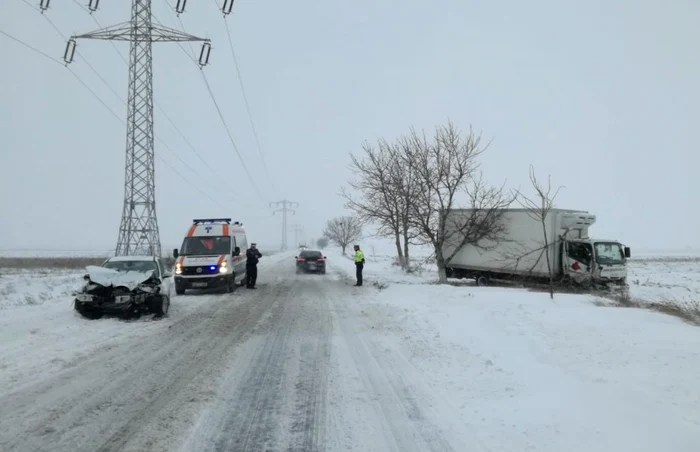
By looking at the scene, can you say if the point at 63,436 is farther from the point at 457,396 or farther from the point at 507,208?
the point at 507,208

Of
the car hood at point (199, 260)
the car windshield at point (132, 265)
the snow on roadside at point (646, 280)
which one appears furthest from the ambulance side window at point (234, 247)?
the snow on roadside at point (646, 280)

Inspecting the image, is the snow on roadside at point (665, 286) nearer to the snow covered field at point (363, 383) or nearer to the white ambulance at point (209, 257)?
the snow covered field at point (363, 383)

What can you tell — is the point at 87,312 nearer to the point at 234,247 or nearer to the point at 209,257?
the point at 209,257

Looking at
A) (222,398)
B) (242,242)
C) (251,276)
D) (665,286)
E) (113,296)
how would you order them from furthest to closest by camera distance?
(665,286), (242,242), (251,276), (113,296), (222,398)

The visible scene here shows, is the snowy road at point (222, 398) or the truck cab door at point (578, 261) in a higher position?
the truck cab door at point (578, 261)

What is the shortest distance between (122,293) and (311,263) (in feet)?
67.0

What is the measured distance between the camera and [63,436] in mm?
4387

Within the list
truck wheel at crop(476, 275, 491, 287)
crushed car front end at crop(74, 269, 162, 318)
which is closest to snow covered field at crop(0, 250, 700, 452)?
crushed car front end at crop(74, 269, 162, 318)

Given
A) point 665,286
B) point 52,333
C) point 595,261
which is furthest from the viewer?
point 665,286

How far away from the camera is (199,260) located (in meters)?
17.8

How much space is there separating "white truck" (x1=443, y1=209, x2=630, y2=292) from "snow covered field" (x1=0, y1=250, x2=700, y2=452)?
7395 mm

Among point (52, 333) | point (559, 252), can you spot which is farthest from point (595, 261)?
point (52, 333)

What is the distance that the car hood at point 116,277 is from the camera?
11.2m

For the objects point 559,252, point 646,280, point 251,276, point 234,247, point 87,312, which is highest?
point 234,247
